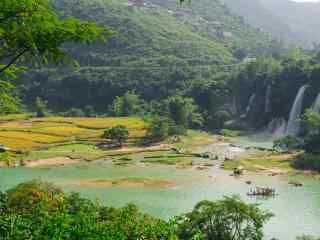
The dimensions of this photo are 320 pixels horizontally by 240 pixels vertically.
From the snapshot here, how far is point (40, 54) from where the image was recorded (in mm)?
10844

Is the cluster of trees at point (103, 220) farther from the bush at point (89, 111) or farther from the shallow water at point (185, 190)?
the bush at point (89, 111)

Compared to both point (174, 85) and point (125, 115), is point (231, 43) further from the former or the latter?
point (125, 115)

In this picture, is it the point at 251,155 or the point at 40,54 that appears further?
the point at 251,155

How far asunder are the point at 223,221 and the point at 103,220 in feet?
25.2

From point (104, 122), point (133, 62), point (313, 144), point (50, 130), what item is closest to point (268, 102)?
point (104, 122)

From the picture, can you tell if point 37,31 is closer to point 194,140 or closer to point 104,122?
point 194,140

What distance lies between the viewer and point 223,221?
79.9 ft

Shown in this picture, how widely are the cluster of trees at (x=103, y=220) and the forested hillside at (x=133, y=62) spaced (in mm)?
81095

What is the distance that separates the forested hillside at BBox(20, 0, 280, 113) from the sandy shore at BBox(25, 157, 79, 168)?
42344 mm

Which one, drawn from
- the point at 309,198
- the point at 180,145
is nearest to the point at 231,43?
the point at 180,145

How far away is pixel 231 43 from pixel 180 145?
372ft

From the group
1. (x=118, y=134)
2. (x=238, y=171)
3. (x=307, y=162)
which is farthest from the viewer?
(x=118, y=134)

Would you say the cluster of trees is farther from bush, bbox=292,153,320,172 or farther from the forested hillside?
the forested hillside

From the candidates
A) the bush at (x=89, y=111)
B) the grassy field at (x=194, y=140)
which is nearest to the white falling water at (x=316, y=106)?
the grassy field at (x=194, y=140)
